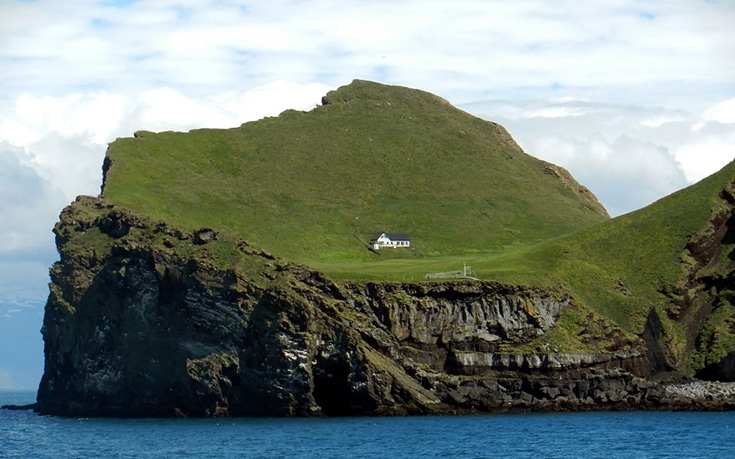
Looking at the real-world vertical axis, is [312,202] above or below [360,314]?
above

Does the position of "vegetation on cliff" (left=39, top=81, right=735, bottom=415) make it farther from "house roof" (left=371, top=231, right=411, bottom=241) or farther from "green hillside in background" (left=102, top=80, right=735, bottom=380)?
"house roof" (left=371, top=231, right=411, bottom=241)

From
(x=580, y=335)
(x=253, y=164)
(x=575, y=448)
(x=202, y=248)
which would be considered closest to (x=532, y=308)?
(x=580, y=335)

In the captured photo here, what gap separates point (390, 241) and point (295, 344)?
5720cm

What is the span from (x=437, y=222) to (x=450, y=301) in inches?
2167

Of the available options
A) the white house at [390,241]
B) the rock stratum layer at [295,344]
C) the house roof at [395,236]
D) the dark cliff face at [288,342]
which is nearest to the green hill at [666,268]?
the rock stratum layer at [295,344]

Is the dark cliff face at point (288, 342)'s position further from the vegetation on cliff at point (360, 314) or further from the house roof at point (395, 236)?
the house roof at point (395, 236)

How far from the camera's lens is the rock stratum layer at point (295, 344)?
A: 395ft

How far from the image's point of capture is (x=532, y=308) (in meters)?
133

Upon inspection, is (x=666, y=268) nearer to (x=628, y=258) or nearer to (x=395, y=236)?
(x=628, y=258)

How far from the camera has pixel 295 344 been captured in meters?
120

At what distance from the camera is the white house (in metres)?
174

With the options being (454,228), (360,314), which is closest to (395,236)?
(454,228)

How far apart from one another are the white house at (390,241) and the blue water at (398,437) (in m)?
56.9

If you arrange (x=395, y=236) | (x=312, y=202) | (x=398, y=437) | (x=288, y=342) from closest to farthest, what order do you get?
1. (x=398, y=437)
2. (x=288, y=342)
3. (x=395, y=236)
4. (x=312, y=202)
